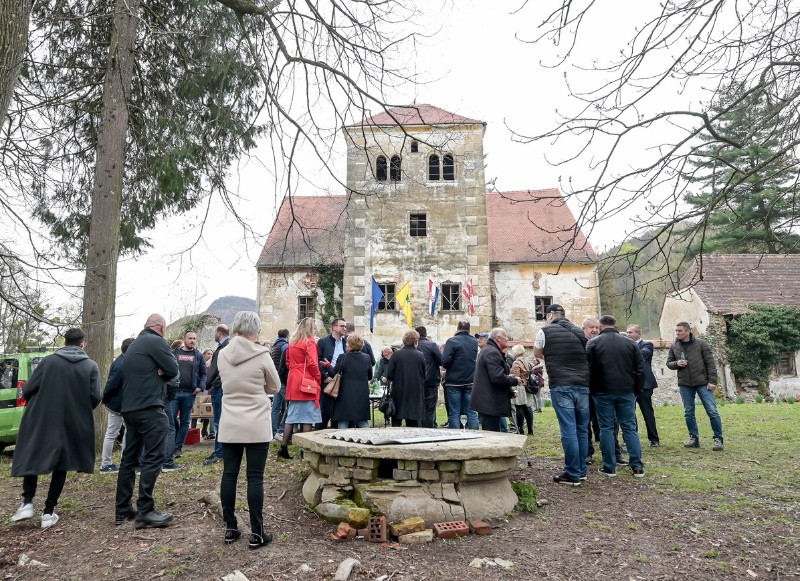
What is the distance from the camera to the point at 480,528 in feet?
15.2

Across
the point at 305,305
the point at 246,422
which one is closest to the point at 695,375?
the point at 246,422

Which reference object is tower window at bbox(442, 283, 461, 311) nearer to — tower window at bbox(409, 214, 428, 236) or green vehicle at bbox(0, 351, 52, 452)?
tower window at bbox(409, 214, 428, 236)

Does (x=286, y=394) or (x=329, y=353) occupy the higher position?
(x=329, y=353)

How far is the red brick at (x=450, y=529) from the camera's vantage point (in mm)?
4477

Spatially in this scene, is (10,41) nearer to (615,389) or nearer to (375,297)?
(615,389)

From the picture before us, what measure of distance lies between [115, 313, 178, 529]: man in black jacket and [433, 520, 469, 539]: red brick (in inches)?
101

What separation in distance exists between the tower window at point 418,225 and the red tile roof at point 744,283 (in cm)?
1050

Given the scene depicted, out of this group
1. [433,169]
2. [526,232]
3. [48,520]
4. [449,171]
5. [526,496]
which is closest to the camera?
[48,520]

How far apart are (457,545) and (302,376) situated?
134 inches

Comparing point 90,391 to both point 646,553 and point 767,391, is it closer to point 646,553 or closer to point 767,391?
point 646,553

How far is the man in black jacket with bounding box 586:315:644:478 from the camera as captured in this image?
259 inches

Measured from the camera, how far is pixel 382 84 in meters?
7.04

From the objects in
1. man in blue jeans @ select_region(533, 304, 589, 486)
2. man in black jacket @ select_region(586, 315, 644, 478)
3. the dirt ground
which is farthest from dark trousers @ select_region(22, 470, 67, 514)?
man in black jacket @ select_region(586, 315, 644, 478)

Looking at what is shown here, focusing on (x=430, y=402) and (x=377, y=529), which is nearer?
(x=377, y=529)
